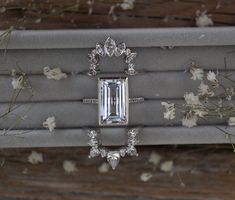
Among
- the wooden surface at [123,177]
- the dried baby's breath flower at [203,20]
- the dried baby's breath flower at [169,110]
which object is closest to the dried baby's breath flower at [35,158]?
the wooden surface at [123,177]

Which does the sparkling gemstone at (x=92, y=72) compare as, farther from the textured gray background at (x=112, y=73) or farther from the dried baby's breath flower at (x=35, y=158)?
the dried baby's breath flower at (x=35, y=158)

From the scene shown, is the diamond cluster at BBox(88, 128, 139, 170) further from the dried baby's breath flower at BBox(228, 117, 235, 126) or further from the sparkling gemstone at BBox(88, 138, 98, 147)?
the dried baby's breath flower at BBox(228, 117, 235, 126)

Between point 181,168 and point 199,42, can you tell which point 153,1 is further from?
point 181,168

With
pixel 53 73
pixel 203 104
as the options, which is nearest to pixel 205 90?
pixel 203 104

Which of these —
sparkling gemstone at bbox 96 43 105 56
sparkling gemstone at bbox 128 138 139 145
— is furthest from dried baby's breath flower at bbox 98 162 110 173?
sparkling gemstone at bbox 96 43 105 56

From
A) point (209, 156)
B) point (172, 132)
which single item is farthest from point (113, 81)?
point (209, 156)

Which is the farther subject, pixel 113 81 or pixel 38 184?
pixel 38 184

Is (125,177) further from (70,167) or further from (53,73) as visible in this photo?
(53,73)
